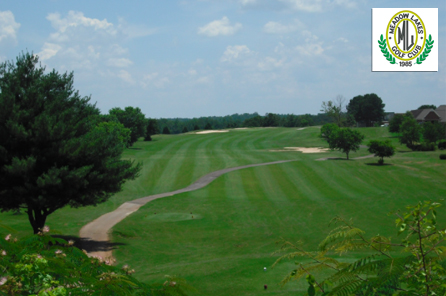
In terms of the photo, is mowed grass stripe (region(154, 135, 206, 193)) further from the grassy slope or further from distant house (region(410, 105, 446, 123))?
distant house (region(410, 105, 446, 123))

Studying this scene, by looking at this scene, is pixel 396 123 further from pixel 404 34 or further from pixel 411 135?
pixel 404 34

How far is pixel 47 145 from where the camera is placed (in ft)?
60.3

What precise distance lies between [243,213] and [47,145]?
48.0 feet

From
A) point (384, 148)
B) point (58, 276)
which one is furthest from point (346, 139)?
point (58, 276)

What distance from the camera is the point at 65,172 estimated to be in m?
17.8

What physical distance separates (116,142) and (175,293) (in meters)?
16.8

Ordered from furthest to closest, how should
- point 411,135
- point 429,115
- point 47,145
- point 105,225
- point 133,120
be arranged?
point 429,115 < point 133,120 < point 411,135 < point 105,225 < point 47,145

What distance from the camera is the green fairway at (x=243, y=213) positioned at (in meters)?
15.5

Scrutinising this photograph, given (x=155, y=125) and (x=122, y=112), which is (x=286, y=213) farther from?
(x=155, y=125)

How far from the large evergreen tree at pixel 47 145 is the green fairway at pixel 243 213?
13.3 feet

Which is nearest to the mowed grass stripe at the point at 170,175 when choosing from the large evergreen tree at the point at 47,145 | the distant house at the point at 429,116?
the large evergreen tree at the point at 47,145

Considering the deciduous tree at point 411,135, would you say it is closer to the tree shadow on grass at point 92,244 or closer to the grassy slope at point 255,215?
the grassy slope at point 255,215

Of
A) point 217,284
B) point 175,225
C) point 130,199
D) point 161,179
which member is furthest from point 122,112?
point 217,284

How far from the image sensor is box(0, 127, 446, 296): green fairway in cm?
1548
